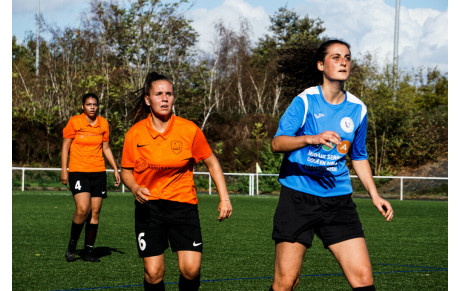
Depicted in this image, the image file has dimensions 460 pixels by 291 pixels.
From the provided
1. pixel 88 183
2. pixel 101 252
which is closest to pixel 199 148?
pixel 88 183

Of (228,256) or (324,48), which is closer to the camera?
(324,48)

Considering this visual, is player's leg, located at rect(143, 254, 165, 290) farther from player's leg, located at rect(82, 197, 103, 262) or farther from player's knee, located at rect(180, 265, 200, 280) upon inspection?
player's leg, located at rect(82, 197, 103, 262)

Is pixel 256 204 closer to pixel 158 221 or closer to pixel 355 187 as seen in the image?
pixel 355 187

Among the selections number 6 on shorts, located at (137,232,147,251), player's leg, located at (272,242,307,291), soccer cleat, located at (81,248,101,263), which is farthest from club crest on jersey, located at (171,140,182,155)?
soccer cleat, located at (81,248,101,263)

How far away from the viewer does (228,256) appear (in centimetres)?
912

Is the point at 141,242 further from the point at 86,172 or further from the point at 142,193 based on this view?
the point at 86,172

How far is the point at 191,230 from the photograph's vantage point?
17.0 ft

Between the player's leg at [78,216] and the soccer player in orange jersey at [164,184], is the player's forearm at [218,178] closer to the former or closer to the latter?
the soccer player in orange jersey at [164,184]

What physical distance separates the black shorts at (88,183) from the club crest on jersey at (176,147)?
12.8 feet

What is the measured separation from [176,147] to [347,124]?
56.3 inches

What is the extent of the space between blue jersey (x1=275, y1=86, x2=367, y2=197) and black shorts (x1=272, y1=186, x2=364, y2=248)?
7 centimetres

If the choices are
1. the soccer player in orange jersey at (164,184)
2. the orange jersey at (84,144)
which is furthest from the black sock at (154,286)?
the orange jersey at (84,144)

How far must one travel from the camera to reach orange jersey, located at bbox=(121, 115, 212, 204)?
513 centimetres

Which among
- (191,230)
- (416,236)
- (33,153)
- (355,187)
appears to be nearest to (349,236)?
(191,230)
